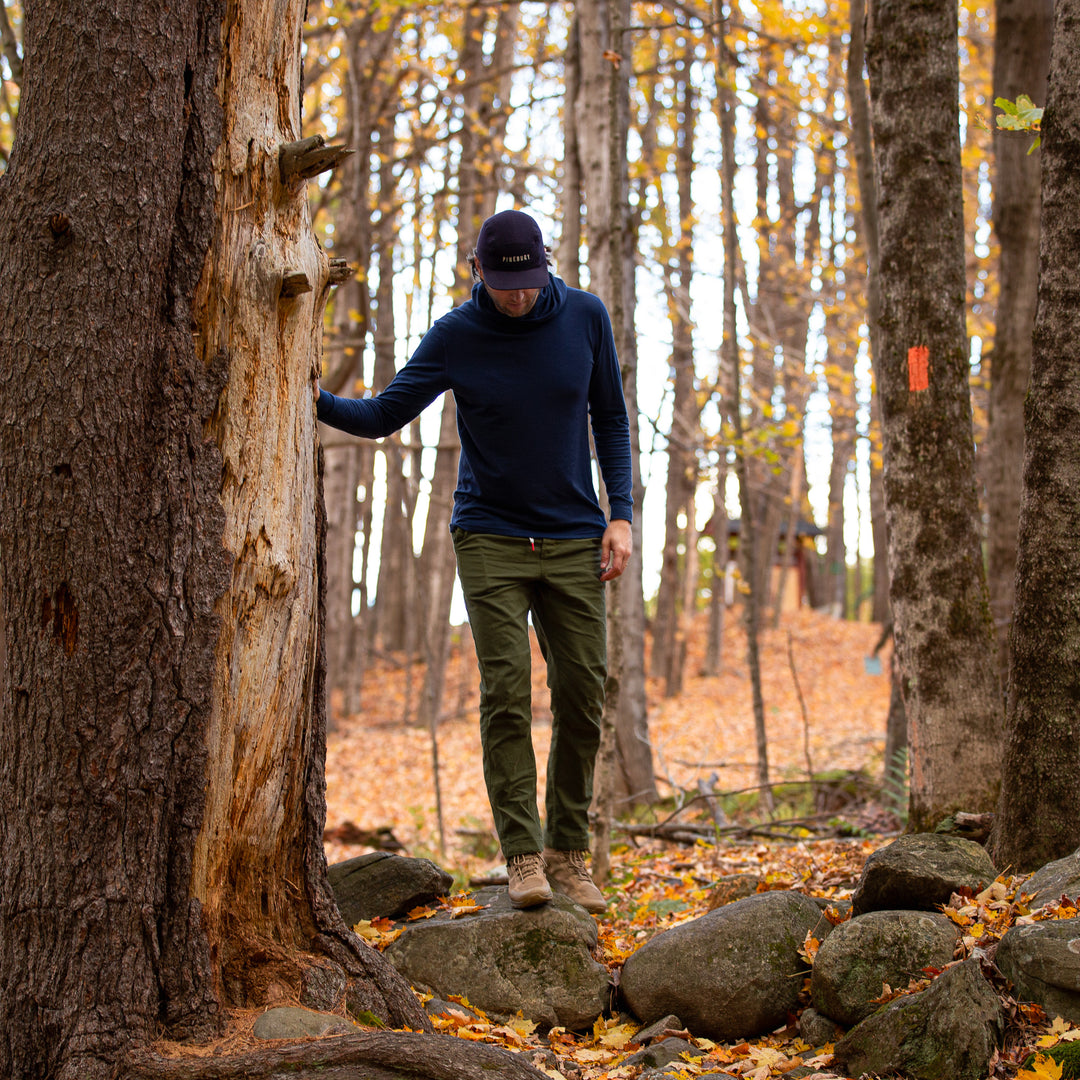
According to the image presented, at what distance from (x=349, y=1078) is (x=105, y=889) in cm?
77

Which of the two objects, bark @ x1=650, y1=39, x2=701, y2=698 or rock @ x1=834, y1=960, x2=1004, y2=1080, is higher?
bark @ x1=650, y1=39, x2=701, y2=698

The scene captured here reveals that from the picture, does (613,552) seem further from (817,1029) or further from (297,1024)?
(297,1024)

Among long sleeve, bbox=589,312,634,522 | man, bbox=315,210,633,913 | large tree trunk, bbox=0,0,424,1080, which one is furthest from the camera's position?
long sleeve, bbox=589,312,634,522

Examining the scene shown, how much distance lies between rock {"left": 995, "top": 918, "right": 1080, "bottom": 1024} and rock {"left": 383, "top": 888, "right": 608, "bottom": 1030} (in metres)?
1.46

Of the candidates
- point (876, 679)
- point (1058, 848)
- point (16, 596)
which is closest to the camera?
point (16, 596)

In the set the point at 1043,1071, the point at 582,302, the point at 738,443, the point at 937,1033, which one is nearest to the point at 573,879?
the point at 937,1033

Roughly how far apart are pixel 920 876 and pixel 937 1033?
2.86 feet

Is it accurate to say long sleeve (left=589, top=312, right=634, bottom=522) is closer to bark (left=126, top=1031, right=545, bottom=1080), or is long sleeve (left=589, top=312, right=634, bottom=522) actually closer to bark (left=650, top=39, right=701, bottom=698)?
bark (left=126, top=1031, right=545, bottom=1080)

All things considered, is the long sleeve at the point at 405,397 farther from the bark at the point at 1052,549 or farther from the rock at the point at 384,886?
the bark at the point at 1052,549

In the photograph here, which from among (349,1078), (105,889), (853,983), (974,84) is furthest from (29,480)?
(974,84)

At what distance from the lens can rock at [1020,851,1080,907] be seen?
Answer: 10.1 ft

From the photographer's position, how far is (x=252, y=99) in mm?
2922

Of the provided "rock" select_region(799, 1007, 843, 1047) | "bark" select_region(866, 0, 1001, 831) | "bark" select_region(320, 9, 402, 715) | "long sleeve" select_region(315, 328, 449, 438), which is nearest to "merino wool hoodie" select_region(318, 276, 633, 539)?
"long sleeve" select_region(315, 328, 449, 438)

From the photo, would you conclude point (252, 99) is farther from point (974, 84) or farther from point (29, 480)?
point (974, 84)
